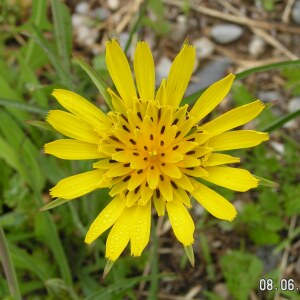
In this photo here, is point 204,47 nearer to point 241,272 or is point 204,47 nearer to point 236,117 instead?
point 241,272

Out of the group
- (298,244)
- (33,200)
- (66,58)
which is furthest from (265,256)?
(66,58)

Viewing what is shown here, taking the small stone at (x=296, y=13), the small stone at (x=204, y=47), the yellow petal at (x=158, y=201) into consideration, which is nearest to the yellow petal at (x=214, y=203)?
the yellow petal at (x=158, y=201)

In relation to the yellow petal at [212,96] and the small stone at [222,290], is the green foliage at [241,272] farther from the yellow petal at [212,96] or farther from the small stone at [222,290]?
the yellow petal at [212,96]

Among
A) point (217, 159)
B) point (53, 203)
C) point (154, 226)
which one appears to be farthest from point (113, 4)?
point (53, 203)

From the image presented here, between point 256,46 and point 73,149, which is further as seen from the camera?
point 256,46

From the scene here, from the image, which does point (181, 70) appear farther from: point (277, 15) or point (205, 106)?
point (277, 15)

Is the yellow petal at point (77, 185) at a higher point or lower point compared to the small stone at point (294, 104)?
higher
